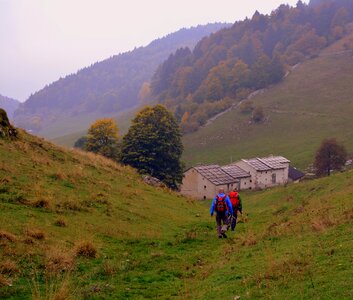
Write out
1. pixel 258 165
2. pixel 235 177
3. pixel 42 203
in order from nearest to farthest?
1. pixel 42 203
2. pixel 235 177
3. pixel 258 165

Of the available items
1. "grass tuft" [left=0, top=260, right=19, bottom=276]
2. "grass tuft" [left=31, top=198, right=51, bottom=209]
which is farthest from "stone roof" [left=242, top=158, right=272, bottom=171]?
"grass tuft" [left=0, top=260, right=19, bottom=276]

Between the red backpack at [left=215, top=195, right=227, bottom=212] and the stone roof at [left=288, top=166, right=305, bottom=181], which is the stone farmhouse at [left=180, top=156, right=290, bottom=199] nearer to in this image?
Result: the stone roof at [left=288, top=166, right=305, bottom=181]

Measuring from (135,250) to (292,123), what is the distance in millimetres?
112322

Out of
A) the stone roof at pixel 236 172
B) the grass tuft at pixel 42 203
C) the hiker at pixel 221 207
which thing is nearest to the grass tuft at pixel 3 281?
the grass tuft at pixel 42 203

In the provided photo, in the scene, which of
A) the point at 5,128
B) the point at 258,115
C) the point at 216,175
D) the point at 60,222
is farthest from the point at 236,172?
the point at 60,222

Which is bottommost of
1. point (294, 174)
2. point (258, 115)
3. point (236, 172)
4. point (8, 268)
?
point (8, 268)

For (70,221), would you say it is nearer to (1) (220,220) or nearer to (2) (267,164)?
(1) (220,220)

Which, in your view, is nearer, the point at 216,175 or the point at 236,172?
the point at 216,175

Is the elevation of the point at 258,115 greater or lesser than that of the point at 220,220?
greater

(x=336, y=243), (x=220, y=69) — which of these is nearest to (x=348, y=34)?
(x=220, y=69)

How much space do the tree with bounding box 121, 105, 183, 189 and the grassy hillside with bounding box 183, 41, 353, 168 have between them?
4111 centimetres

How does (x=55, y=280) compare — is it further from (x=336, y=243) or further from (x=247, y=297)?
(x=336, y=243)

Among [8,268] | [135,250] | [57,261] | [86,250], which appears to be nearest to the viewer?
[8,268]

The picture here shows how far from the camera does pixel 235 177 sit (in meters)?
79.5
